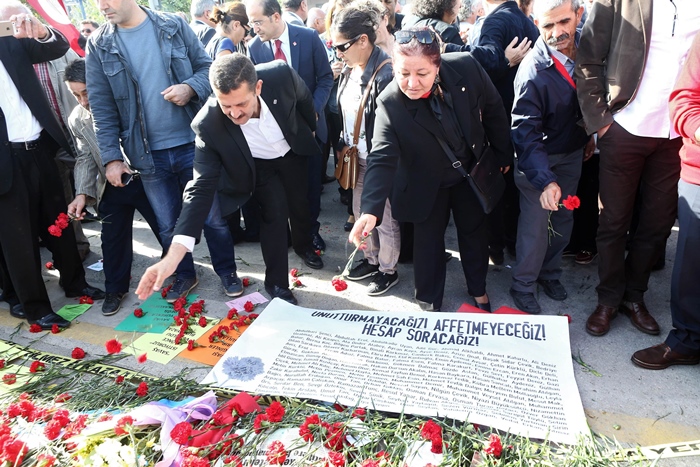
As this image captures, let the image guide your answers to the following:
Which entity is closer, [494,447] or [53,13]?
[494,447]

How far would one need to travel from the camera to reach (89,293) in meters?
3.80

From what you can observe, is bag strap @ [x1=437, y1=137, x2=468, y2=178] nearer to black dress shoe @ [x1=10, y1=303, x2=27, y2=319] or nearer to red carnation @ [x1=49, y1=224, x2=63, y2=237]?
red carnation @ [x1=49, y1=224, x2=63, y2=237]

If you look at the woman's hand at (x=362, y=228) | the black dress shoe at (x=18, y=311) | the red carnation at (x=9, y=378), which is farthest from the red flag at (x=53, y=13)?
the woman's hand at (x=362, y=228)

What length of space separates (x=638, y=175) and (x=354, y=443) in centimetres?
193

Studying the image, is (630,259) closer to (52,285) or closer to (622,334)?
(622,334)

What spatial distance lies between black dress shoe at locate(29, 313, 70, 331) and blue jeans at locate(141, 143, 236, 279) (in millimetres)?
797

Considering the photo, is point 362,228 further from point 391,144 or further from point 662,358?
point 662,358

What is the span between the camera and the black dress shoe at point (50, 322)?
341 cm

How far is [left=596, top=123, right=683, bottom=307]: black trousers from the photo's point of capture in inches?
101

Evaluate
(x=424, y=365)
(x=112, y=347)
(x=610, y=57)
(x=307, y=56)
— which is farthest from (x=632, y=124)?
(x=112, y=347)

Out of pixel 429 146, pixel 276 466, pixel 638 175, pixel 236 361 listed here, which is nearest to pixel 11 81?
pixel 236 361

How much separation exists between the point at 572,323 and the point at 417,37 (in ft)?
5.90

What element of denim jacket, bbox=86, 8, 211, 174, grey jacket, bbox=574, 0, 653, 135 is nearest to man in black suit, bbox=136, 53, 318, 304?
denim jacket, bbox=86, 8, 211, 174

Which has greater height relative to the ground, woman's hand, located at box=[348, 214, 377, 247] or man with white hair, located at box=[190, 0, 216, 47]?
man with white hair, located at box=[190, 0, 216, 47]
